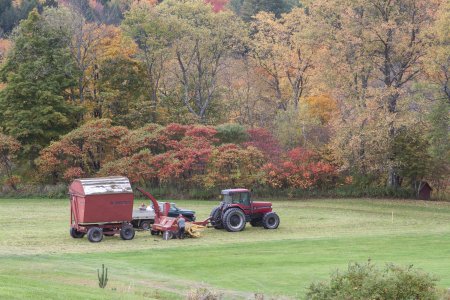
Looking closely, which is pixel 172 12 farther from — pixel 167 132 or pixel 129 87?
pixel 167 132

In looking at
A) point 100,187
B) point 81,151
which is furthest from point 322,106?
point 100,187

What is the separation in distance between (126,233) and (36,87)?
98.8 ft

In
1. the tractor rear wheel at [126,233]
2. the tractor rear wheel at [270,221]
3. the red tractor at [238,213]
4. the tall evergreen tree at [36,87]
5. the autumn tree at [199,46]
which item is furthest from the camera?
the autumn tree at [199,46]

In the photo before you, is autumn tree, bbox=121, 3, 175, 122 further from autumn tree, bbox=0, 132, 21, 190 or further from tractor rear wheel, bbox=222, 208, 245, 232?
tractor rear wheel, bbox=222, 208, 245, 232

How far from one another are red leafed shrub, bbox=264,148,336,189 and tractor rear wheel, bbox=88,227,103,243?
2445 cm

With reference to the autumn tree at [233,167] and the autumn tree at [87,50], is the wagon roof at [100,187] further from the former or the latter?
the autumn tree at [87,50]

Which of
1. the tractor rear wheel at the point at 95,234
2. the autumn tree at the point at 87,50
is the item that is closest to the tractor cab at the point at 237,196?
the tractor rear wheel at the point at 95,234

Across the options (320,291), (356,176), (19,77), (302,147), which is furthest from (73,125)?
(320,291)

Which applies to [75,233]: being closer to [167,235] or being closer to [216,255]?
[167,235]

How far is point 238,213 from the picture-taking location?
33656 mm

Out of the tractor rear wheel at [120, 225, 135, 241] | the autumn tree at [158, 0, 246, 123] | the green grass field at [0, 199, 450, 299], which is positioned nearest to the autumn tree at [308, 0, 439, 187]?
the green grass field at [0, 199, 450, 299]

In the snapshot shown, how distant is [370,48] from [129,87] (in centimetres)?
2192

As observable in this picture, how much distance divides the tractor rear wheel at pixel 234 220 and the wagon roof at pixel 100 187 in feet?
16.9

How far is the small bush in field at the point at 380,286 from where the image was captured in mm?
13258
